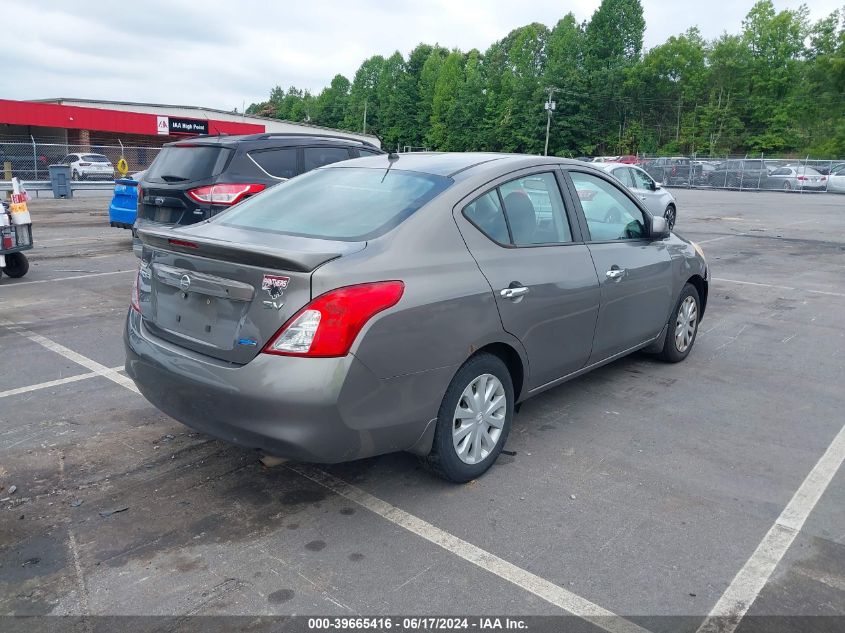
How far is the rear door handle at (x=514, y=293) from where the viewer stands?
380cm

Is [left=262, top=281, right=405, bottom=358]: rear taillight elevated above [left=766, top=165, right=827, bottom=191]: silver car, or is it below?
below

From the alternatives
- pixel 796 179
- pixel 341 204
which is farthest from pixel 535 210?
pixel 796 179

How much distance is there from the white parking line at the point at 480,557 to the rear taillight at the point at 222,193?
5.73 metres

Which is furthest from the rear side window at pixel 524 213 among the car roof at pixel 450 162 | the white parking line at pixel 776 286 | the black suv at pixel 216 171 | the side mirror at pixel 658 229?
the white parking line at pixel 776 286

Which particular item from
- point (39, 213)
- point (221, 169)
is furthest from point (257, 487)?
point (39, 213)

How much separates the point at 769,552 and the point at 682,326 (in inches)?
119

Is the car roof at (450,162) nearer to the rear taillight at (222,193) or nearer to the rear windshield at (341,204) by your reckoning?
the rear windshield at (341,204)

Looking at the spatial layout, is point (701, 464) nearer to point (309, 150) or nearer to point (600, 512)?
point (600, 512)

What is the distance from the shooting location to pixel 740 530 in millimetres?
3383

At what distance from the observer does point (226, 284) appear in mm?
3299

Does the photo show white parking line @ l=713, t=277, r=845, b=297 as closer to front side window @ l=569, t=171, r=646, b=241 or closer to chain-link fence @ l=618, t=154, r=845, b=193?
front side window @ l=569, t=171, r=646, b=241

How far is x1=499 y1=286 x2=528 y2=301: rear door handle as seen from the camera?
380 centimetres

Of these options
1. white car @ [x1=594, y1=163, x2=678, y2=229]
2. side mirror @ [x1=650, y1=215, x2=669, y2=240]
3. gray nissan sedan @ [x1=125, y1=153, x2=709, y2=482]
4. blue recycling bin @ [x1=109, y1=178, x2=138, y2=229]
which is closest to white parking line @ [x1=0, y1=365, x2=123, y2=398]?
gray nissan sedan @ [x1=125, y1=153, x2=709, y2=482]

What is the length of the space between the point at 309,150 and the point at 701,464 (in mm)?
7113
